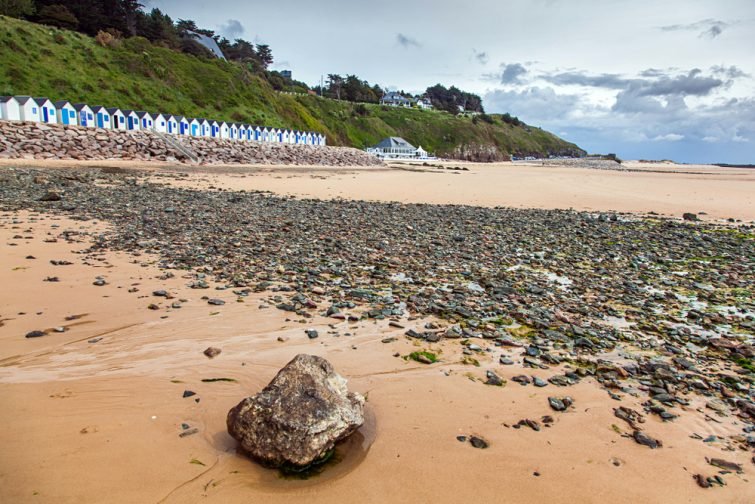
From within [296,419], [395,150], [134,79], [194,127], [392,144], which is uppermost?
[134,79]

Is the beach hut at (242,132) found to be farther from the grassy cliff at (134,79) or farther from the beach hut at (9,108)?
the beach hut at (9,108)

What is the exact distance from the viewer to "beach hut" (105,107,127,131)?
5310 centimetres

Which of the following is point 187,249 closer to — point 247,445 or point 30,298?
point 30,298

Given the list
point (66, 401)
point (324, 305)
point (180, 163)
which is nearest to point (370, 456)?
point (66, 401)

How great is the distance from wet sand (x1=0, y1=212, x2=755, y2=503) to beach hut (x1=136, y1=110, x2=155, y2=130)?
55.2 m

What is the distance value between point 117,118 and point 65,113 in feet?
18.9

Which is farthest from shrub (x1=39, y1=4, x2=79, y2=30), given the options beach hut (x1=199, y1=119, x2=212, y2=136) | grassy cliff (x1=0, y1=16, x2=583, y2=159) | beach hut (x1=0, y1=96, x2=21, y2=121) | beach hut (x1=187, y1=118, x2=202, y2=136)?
beach hut (x1=0, y1=96, x2=21, y2=121)

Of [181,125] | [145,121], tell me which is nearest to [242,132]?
[181,125]

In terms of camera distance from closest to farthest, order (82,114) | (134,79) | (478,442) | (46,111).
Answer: (478,442), (46,111), (82,114), (134,79)

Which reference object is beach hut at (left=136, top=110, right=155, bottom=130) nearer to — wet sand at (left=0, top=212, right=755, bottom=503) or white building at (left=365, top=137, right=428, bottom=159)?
wet sand at (left=0, top=212, right=755, bottom=503)

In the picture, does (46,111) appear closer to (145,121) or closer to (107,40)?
(145,121)

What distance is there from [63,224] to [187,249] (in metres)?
5.11

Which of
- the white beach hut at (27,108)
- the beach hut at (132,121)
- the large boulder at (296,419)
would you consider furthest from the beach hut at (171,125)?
the large boulder at (296,419)

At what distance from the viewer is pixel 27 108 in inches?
1770
